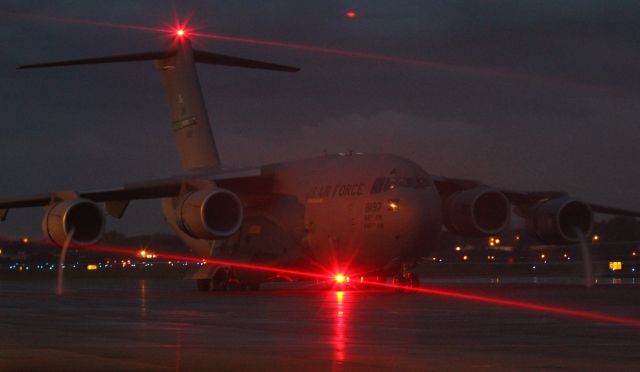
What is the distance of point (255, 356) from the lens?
11727 mm

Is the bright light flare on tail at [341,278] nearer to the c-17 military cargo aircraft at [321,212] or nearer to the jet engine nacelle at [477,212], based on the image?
the c-17 military cargo aircraft at [321,212]

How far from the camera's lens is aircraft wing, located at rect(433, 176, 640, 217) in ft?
112

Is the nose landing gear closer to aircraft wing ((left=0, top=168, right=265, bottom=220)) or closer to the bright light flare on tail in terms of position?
the bright light flare on tail

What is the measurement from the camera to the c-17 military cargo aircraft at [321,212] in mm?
30266

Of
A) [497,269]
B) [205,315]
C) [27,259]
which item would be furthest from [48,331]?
[27,259]

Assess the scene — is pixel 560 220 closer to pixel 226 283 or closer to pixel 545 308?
pixel 226 283

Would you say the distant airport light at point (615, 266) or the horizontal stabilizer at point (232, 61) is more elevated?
the horizontal stabilizer at point (232, 61)

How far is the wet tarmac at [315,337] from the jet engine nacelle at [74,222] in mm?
8125

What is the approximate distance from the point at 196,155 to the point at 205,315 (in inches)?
766

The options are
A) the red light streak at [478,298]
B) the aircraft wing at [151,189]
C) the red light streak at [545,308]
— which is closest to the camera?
the red light streak at [545,308]

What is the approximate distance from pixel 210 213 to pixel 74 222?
3.65 metres

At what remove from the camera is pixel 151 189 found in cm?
3381

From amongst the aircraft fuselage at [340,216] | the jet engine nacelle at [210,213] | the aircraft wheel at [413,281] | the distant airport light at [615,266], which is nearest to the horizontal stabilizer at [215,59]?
the aircraft fuselage at [340,216]

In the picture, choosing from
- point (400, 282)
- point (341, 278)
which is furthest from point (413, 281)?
point (341, 278)
